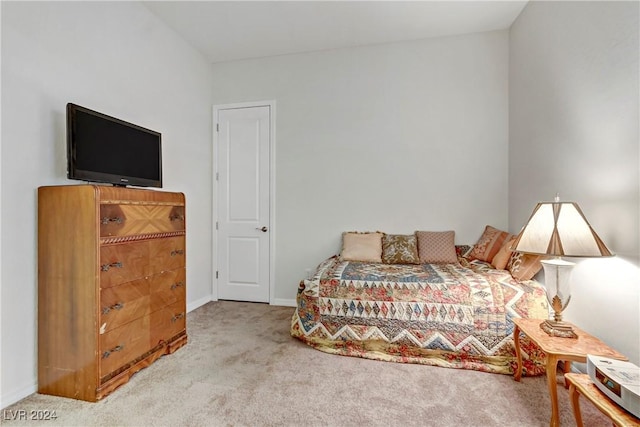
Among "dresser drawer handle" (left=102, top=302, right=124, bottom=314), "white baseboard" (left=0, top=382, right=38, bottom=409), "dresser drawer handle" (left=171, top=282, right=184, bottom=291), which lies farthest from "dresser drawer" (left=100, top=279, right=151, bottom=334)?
"white baseboard" (left=0, top=382, right=38, bottom=409)

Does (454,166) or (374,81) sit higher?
(374,81)

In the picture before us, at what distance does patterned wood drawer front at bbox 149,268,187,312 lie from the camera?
7.27 ft

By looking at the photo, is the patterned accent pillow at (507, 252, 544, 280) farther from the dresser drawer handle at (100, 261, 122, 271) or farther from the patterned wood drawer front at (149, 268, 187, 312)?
the dresser drawer handle at (100, 261, 122, 271)

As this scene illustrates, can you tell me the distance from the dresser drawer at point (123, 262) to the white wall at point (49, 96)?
485 mm

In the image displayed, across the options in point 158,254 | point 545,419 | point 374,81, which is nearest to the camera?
point 545,419

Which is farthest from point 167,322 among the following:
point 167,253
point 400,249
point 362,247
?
point 400,249

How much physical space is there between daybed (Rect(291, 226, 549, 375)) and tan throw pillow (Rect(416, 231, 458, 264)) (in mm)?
298

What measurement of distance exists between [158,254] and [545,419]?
8.59 ft

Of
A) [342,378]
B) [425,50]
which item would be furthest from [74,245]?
[425,50]

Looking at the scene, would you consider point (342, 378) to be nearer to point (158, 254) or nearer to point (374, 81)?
point (158, 254)

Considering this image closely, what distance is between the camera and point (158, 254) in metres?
2.26

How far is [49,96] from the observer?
198 centimetres

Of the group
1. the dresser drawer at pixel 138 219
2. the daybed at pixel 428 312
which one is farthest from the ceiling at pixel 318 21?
the daybed at pixel 428 312

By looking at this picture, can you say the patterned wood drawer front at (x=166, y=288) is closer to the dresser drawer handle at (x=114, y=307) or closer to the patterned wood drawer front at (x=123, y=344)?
the patterned wood drawer front at (x=123, y=344)
